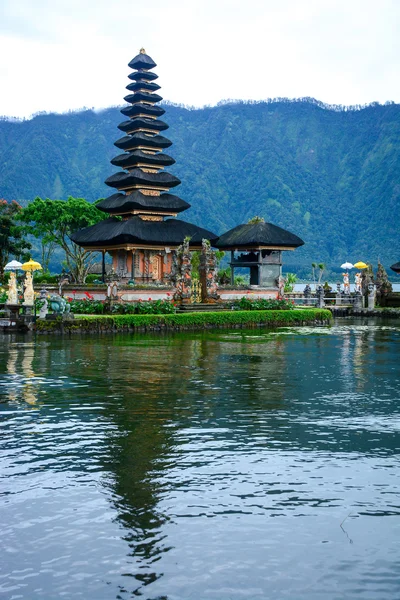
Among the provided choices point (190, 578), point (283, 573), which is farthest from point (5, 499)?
point (283, 573)

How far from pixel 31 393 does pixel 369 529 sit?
844 centimetres

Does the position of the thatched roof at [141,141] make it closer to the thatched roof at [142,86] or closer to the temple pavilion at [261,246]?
the thatched roof at [142,86]

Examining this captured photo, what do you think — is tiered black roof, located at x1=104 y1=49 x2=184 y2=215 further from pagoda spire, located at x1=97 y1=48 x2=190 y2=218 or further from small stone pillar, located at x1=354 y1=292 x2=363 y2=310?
small stone pillar, located at x1=354 y1=292 x2=363 y2=310

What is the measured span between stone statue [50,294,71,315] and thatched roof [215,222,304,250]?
19.2 m

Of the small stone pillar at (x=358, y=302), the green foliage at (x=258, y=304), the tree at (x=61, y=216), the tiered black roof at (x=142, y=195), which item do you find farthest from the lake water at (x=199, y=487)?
the tree at (x=61, y=216)

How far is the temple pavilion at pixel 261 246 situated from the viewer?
46719 millimetres

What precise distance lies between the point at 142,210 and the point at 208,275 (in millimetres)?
9732

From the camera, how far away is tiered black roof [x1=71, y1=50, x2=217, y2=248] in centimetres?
4531

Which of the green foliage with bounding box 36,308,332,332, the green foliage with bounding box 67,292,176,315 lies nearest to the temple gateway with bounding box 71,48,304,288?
the green foliage with bounding box 36,308,332,332

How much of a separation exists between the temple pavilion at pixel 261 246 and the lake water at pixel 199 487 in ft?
101

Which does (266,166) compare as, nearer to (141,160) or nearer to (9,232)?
(9,232)

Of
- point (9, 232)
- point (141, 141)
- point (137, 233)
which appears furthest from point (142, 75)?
point (9, 232)

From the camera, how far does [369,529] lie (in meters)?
6.83

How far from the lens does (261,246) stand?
153 feet
